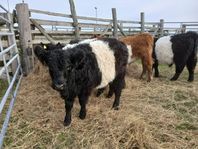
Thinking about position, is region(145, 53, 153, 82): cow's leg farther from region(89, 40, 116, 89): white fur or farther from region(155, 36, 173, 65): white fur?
region(89, 40, 116, 89): white fur

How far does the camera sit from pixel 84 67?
3678mm

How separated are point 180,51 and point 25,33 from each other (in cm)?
417

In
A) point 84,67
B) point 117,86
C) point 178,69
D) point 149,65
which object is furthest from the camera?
point 178,69

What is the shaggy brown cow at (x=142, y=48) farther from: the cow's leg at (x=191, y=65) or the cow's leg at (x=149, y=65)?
the cow's leg at (x=191, y=65)

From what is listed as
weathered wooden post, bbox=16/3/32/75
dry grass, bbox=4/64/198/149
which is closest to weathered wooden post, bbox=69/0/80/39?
weathered wooden post, bbox=16/3/32/75

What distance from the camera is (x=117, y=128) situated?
11.6ft

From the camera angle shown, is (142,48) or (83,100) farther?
(142,48)

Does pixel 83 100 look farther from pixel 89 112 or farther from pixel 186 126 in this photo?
pixel 186 126

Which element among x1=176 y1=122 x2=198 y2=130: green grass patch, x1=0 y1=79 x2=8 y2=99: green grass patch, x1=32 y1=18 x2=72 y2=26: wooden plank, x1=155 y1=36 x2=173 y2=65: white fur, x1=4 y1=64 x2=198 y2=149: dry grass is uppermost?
x1=32 y1=18 x2=72 y2=26: wooden plank

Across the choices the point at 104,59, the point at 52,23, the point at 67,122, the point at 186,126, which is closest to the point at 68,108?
the point at 67,122

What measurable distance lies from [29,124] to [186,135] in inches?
91.2

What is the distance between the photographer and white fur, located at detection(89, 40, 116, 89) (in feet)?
13.5

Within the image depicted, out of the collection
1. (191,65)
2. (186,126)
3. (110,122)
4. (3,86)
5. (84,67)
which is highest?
(84,67)

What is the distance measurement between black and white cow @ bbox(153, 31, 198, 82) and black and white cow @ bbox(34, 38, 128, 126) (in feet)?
8.68
